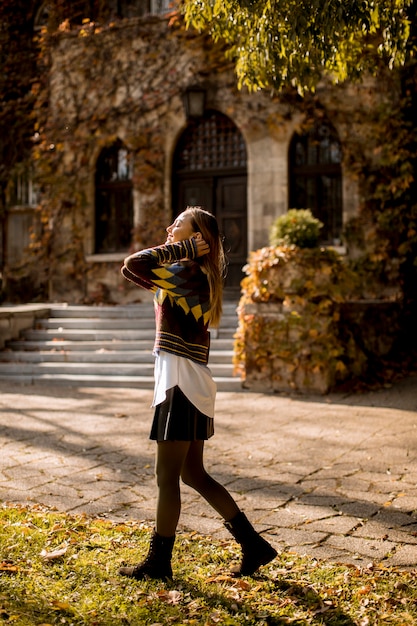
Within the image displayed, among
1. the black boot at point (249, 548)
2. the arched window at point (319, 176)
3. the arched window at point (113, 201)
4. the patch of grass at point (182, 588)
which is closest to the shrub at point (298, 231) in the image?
the arched window at point (319, 176)

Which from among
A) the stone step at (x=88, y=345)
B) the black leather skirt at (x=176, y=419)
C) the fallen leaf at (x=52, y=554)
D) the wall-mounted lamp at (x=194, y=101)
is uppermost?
the wall-mounted lamp at (x=194, y=101)

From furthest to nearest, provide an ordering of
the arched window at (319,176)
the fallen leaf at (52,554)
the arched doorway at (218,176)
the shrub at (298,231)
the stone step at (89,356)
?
the arched doorway at (218,176)
the arched window at (319,176)
the stone step at (89,356)
the shrub at (298,231)
the fallen leaf at (52,554)

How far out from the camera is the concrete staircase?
968 cm

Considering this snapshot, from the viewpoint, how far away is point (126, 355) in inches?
402

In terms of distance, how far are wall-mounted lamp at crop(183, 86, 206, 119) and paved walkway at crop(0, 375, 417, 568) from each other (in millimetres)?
6914

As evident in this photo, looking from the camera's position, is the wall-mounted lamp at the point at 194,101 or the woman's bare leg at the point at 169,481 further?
the wall-mounted lamp at the point at 194,101

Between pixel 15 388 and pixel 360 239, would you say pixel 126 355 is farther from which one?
pixel 360 239

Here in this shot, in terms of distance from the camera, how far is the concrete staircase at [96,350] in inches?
381

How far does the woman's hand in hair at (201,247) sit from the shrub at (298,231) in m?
5.83

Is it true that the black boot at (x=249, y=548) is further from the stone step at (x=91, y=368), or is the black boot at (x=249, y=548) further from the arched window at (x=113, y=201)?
the arched window at (x=113, y=201)

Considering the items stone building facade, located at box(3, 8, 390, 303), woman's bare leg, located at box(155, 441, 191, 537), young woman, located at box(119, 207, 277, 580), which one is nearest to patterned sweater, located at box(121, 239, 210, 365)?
young woman, located at box(119, 207, 277, 580)

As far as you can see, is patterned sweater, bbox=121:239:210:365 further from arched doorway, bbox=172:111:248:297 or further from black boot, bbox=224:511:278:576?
arched doorway, bbox=172:111:248:297

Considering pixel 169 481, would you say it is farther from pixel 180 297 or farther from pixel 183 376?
pixel 180 297

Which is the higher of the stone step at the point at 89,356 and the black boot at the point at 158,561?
the stone step at the point at 89,356
